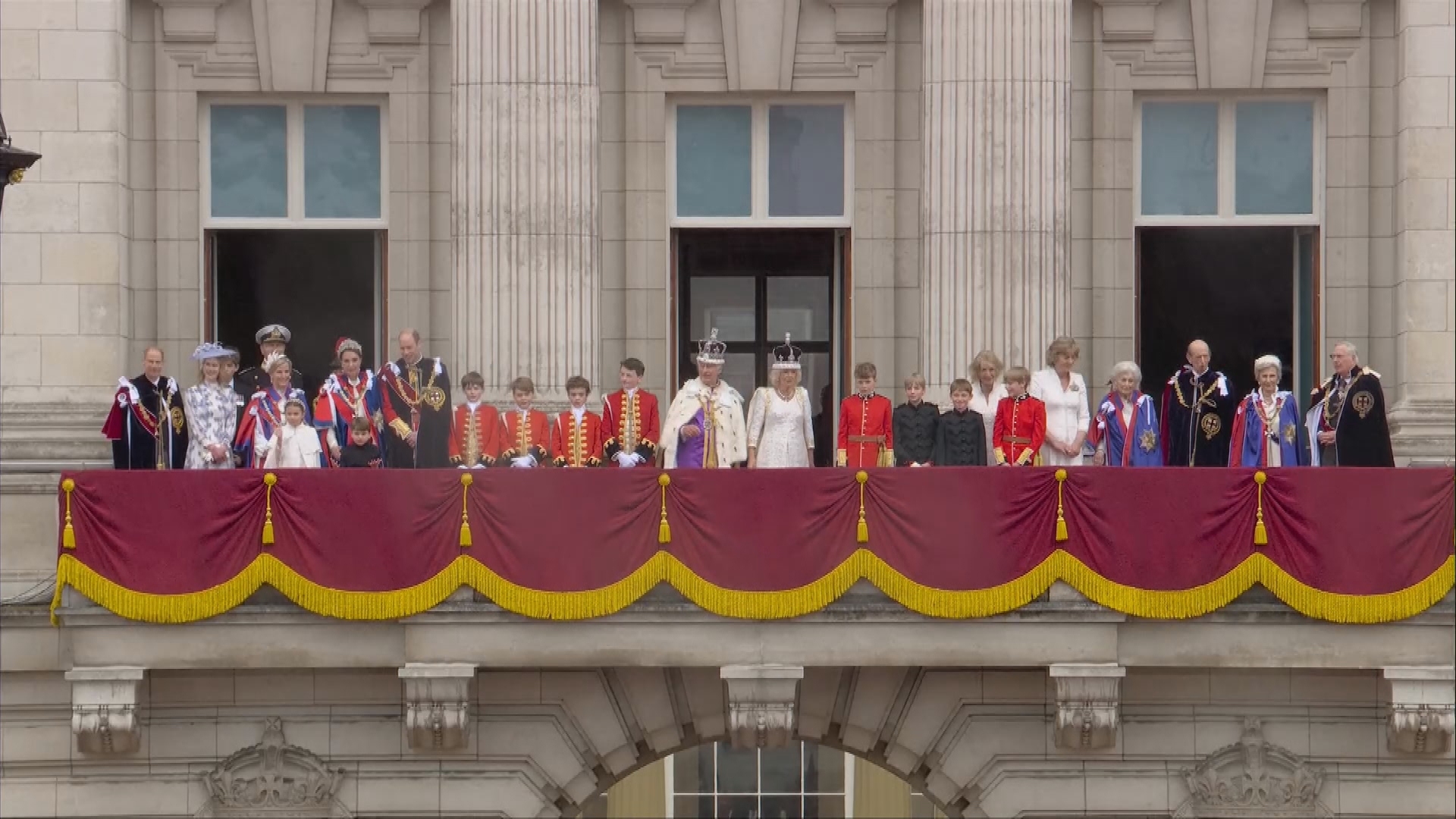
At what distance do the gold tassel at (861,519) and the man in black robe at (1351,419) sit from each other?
4.83 metres

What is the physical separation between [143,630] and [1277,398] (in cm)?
1208

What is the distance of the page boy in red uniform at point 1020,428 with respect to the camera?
33.1 m

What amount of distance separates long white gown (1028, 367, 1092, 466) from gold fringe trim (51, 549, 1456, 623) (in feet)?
5.44

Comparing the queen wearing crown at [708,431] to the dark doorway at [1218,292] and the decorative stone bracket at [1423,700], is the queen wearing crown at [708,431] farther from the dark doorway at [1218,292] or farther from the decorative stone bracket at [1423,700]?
the decorative stone bracket at [1423,700]

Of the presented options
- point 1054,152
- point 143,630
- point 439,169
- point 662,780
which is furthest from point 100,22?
point 662,780

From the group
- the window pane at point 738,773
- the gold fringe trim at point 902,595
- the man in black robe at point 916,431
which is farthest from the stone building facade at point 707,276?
the window pane at point 738,773

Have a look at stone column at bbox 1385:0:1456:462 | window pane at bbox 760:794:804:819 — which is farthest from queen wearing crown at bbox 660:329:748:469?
window pane at bbox 760:794:804:819

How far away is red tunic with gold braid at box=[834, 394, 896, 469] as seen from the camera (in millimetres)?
33812

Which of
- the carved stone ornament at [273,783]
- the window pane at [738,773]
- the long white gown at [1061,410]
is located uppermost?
the long white gown at [1061,410]

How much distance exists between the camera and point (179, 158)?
37094mm

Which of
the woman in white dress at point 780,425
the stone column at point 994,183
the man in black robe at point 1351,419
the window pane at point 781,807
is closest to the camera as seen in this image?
the man in black robe at point 1351,419

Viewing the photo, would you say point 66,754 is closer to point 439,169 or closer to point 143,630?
point 143,630

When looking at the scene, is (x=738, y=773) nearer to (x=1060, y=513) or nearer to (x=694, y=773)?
(x=694, y=773)

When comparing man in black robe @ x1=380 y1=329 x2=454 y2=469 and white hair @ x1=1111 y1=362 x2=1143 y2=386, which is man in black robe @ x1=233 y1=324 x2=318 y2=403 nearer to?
man in black robe @ x1=380 y1=329 x2=454 y2=469
